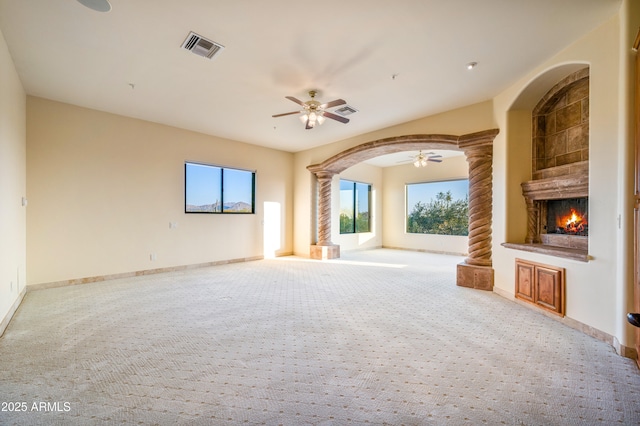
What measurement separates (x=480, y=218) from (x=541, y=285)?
1.44 meters

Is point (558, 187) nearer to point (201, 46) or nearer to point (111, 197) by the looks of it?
point (201, 46)

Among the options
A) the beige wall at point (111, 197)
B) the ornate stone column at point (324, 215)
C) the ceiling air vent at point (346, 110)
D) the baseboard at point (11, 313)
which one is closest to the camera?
the baseboard at point (11, 313)

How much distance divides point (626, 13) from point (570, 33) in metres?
0.49

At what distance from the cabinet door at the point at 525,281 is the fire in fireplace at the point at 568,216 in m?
0.74

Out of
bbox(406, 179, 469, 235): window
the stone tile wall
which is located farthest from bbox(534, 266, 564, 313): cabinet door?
bbox(406, 179, 469, 235): window

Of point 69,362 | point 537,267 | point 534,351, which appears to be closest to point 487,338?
point 534,351

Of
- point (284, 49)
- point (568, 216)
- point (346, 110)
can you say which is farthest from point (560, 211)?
point (284, 49)

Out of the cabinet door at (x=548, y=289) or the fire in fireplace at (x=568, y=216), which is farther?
the fire in fireplace at (x=568, y=216)

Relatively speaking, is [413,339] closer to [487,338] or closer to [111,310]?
[487,338]

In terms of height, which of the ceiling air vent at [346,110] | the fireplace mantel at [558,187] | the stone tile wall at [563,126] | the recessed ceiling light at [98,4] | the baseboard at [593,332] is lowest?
the baseboard at [593,332]

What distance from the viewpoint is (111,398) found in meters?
1.91

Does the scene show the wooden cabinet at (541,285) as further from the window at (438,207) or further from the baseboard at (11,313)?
the baseboard at (11,313)

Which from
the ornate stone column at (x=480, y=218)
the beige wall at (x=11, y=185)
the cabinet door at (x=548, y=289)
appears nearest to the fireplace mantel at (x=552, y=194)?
the cabinet door at (x=548, y=289)

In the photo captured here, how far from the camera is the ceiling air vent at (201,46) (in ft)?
10.0
